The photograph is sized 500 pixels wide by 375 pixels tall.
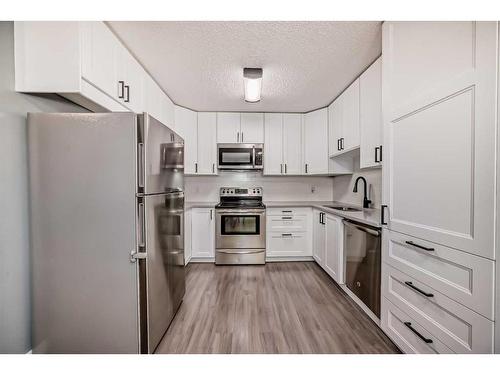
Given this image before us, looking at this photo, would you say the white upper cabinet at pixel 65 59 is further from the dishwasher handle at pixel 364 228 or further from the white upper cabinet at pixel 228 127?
the dishwasher handle at pixel 364 228

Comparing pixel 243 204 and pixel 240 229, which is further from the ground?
pixel 243 204

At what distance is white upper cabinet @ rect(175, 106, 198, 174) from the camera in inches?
138

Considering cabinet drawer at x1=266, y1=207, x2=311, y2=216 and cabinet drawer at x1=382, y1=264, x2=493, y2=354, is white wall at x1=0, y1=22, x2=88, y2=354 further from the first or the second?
cabinet drawer at x1=266, y1=207, x2=311, y2=216

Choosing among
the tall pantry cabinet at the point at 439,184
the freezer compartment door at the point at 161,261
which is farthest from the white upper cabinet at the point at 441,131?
the freezer compartment door at the point at 161,261

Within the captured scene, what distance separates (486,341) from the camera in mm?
963

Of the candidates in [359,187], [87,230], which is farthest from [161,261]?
[359,187]

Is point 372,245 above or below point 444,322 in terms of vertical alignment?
above

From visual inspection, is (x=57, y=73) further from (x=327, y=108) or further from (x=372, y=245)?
(x=327, y=108)

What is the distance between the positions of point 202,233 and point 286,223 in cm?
130

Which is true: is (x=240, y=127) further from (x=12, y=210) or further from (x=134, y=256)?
(x=12, y=210)

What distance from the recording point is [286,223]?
344 cm

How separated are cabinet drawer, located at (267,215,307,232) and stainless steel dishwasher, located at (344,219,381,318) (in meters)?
1.04

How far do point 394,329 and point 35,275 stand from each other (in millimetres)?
2348

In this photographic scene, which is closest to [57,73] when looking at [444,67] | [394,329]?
[444,67]
